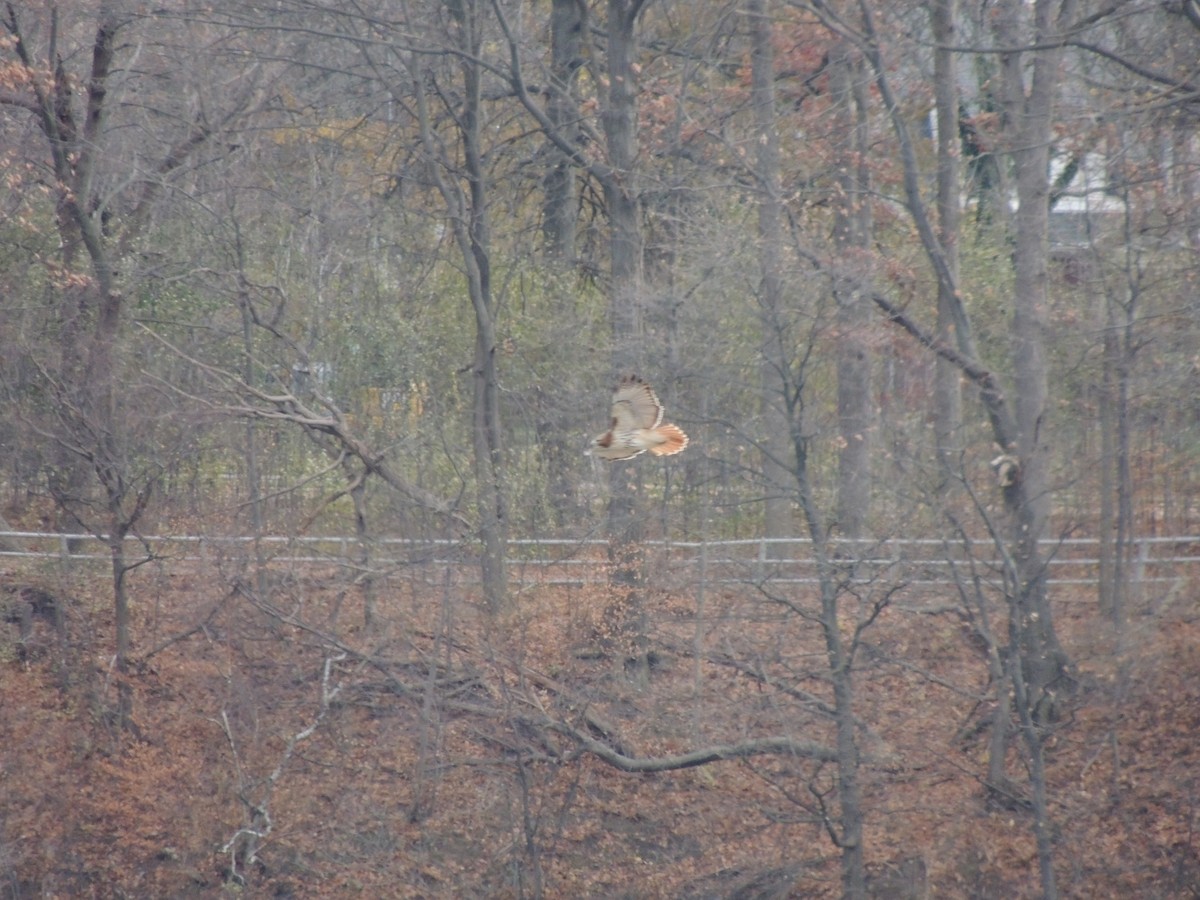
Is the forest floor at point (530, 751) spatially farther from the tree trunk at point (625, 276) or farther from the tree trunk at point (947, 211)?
the tree trunk at point (947, 211)

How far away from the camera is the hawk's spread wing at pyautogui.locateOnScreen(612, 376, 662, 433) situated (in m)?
8.68

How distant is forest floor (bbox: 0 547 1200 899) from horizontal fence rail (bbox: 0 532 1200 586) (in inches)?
11.1

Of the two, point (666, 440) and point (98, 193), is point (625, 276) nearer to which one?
point (666, 440)

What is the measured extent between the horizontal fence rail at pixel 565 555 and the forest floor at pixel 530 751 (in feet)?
0.92

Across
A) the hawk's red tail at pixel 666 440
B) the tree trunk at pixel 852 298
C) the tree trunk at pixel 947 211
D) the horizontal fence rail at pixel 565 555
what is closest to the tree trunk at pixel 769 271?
the tree trunk at pixel 852 298

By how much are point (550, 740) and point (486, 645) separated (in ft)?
3.96

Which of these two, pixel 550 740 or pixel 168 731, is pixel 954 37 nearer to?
pixel 550 740

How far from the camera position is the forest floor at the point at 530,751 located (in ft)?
39.0

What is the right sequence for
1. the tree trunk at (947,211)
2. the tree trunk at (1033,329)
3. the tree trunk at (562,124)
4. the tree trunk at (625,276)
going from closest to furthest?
the tree trunk at (1033,329) → the tree trunk at (947,211) → the tree trunk at (625,276) → the tree trunk at (562,124)

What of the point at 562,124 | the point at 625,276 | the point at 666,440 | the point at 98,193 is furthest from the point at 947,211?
the point at 98,193

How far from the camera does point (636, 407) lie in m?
8.71

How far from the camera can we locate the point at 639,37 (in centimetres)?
1572

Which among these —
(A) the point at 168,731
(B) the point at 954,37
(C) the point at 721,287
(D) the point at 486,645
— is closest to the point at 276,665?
(A) the point at 168,731

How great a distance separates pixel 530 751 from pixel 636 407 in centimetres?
466
